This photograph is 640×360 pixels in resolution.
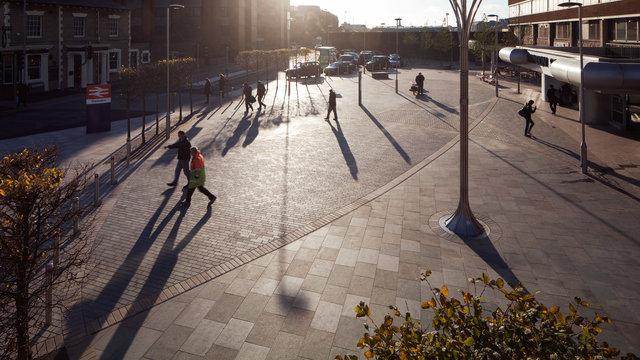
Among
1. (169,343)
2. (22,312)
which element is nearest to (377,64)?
(169,343)

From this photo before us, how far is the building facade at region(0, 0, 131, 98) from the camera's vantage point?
32.3 meters

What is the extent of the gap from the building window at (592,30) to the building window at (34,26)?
42.2m

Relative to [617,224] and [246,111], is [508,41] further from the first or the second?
[617,224]

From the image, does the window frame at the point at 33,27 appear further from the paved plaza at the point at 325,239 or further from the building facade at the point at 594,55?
the building facade at the point at 594,55

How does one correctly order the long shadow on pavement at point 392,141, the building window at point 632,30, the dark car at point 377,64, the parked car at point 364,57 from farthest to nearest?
the dark car at point 377,64 → the parked car at point 364,57 → the building window at point 632,30 → the long shadow on pavement at point 392,141

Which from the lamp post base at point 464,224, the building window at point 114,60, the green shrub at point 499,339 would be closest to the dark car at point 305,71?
the building window at point 114,60

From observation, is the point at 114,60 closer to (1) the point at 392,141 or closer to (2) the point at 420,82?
(2) the point at 420,82

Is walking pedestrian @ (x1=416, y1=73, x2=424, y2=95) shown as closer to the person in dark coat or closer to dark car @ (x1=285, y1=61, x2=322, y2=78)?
the person in dark coat

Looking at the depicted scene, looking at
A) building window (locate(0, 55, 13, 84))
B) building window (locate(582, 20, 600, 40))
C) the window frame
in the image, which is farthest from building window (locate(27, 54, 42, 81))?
building window (locate(582, 20, 600, 40))

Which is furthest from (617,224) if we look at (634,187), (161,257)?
(161,257)

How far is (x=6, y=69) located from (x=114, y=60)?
12.0 metres

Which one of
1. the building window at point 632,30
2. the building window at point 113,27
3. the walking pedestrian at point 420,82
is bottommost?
the walking pedestrian at point 420,82

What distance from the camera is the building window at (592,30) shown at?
106 feet

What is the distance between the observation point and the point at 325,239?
10.1 metres
